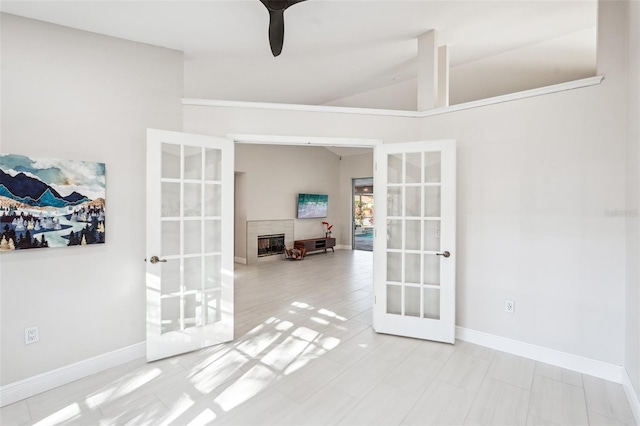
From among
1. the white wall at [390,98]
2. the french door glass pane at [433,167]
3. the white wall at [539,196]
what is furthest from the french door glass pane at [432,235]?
the white wall at [390,98]

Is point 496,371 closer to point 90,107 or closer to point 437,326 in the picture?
point 437,326

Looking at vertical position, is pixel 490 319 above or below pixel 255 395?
above

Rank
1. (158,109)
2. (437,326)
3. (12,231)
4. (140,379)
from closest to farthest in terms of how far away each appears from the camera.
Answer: (12,231), (140,379), (158,109), (437,326)

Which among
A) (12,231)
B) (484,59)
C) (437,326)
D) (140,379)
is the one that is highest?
(484,59)

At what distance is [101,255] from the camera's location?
8.70 feet

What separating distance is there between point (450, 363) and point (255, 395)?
1703 mm

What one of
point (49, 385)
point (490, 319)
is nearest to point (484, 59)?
point (490, 319)

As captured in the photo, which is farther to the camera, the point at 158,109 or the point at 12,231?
the point at 158,109

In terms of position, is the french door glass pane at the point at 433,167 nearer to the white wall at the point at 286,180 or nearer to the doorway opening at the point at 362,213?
the white wall at the point at 286,180

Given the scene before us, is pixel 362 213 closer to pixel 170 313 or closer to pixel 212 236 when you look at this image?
pixel 212 236

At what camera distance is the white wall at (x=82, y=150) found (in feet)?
7.48

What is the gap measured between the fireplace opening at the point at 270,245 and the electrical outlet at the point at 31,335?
525 centimetres

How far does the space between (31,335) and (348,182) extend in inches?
337

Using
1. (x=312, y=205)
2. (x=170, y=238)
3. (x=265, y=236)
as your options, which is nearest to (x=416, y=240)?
(x=170, y=238)
